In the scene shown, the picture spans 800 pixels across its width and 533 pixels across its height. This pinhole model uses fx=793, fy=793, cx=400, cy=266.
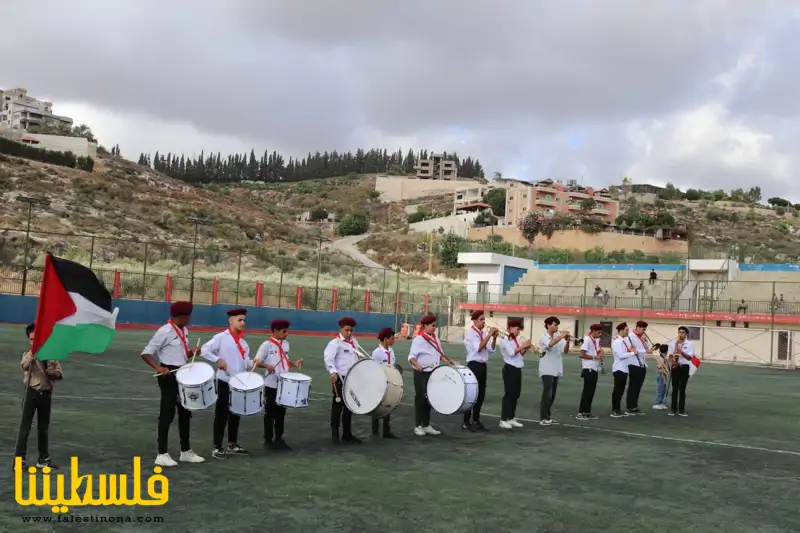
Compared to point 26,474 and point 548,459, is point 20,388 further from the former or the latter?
point 548,459

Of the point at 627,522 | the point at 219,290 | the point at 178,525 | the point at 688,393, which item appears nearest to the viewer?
the point at 178,525

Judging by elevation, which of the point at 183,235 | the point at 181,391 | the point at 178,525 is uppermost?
the point at 183,235

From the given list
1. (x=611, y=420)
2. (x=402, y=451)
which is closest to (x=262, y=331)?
(x=611, y=420)

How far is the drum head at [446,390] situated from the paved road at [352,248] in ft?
296

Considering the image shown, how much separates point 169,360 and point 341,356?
2.96 m

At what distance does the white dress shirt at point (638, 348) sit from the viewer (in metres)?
15.8

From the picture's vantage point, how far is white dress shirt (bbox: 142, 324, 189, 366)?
9.09 meters

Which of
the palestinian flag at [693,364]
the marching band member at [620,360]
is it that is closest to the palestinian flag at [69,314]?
the marching band member at [620,360]

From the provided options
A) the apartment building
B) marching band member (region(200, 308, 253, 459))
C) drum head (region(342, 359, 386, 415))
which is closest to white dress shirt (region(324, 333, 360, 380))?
drum head (region(342, 359, 386, 415))

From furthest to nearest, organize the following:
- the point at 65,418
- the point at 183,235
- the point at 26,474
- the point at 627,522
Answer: the point at 183,235 → the point at 65,418 → the point at 26,474 → the point at 627,522

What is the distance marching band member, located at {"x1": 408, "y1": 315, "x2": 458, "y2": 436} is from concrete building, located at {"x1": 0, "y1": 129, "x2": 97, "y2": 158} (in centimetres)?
10938

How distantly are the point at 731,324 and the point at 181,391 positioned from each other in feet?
139

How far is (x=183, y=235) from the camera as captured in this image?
89.0 metres

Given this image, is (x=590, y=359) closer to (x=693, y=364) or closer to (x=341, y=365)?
(x=693, y=364)
